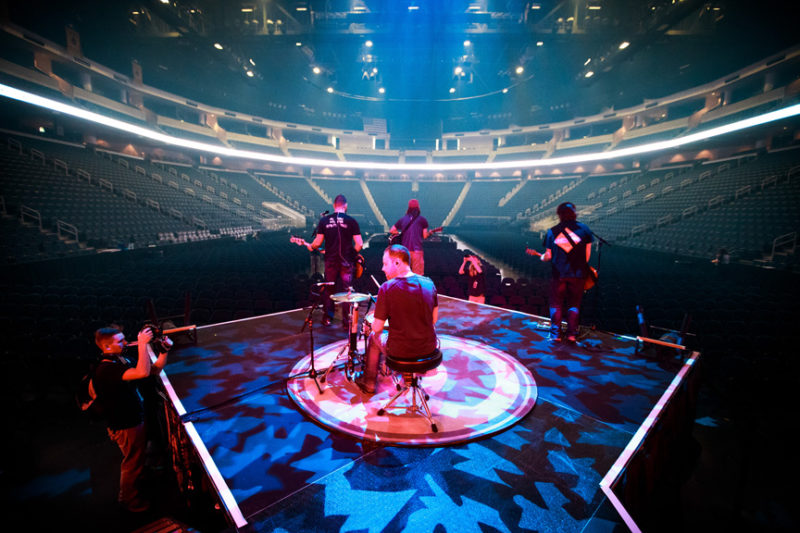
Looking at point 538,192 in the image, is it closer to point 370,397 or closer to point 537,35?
point 537,35

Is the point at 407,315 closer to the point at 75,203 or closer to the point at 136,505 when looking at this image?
the point at 136,505

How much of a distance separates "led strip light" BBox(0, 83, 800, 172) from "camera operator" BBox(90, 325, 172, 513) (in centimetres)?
2239

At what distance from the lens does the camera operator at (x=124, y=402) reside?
2199 mm

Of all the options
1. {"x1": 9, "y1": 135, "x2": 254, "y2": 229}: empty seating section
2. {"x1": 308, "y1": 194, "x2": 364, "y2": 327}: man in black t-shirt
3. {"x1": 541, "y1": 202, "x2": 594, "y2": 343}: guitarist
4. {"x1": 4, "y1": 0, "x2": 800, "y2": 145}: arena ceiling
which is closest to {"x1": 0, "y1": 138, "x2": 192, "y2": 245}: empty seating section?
{"x1": 9, "y1": 135, "x2": 254, "y2": 229}: empty seating section

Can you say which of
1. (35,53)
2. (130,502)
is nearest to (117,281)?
(130,502)

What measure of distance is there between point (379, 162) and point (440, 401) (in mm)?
38544

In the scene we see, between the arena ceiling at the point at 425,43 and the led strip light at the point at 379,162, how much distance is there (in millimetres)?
3525

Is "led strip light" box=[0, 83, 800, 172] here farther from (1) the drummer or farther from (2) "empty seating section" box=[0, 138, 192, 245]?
(1) the drummer

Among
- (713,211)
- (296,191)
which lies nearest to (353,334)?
(713,211)

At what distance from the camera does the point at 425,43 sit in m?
16.2

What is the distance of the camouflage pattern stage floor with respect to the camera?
178cm

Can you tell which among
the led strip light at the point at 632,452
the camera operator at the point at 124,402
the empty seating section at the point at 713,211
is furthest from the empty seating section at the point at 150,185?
the empty seating section at the point at 713,211

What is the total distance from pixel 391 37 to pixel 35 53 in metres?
19.4

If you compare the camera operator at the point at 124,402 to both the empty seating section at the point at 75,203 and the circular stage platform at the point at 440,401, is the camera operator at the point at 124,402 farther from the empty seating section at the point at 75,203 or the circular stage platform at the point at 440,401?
the empty seating section at the point at 75,203
